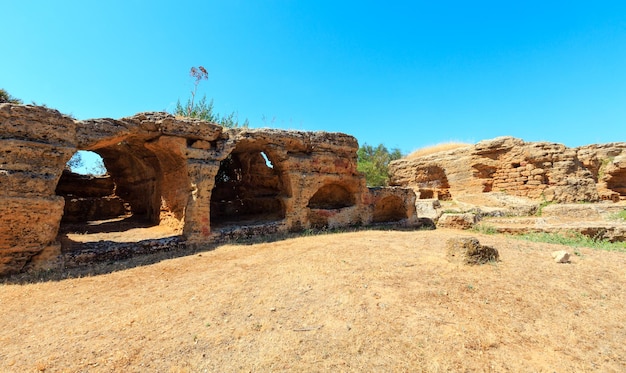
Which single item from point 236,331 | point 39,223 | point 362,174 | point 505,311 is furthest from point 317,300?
point 362,174

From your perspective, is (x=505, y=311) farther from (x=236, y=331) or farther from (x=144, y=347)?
(x=144, y=347)

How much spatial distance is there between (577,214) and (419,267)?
925 centimetres

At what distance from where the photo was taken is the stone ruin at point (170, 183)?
6.20m

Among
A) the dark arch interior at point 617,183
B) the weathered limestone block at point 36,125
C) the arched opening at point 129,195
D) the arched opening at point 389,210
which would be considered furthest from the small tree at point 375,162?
the weathered limestone block at point 36,125

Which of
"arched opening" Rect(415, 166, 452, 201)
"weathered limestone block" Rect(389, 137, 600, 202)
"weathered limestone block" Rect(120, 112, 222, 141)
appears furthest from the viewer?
"arched opening" Rect(415, 166, 452, 201)

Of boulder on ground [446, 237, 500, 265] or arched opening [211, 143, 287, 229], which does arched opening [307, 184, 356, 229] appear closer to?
arched opening [211, 143, 287, 229]

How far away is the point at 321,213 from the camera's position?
11.4 m

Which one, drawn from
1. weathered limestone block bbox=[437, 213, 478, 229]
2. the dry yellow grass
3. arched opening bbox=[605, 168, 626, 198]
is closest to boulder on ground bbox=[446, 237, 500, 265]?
weathered limestone block bbox=[437, 213, 478, 229]

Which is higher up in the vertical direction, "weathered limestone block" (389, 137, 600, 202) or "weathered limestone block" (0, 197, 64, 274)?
"weathered limestone block" (389, 137, 600, 202)

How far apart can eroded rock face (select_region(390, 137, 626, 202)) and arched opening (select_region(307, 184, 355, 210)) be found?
655 centimetres

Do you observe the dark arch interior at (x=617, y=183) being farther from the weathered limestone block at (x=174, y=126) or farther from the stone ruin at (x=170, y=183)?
the weathered limestone block at (x=174, y=126)

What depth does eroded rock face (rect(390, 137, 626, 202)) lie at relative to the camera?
42.5ft

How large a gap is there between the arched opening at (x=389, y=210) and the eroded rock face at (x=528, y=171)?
14.9 feet

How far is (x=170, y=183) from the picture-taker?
10.3 meters
